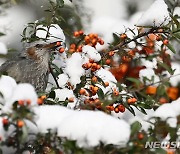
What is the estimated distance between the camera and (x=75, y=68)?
10.2ft

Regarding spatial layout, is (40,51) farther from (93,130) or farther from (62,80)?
(93,130)

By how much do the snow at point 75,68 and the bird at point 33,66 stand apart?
0.37 meters

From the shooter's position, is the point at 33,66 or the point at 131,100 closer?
the point at 131,100

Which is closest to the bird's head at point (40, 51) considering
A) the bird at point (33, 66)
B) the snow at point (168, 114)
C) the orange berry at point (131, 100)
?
the bird at point (33, 66)

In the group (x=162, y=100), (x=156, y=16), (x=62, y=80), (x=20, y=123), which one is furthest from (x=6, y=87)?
(x=156, y=16)

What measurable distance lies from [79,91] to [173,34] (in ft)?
2.37

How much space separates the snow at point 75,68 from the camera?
3.06 m

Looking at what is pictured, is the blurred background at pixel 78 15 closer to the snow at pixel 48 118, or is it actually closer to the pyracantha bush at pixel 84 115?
the pyracantha bush at pixel 84 115

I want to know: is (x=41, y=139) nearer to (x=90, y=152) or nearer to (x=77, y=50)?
(x=90, y=152)

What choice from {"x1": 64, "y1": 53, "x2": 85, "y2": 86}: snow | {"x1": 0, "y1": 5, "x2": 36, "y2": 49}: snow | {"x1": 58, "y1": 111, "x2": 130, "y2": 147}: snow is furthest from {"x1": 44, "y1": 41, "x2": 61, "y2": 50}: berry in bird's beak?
{"x1": 0, "y1": 5, "x2": 36, "y2": 49}: snow

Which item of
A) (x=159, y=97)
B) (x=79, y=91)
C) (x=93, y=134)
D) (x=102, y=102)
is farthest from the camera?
(x=79, y=91)

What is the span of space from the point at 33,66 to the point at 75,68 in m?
0.62

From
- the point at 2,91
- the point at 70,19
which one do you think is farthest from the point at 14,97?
the point at 70,19

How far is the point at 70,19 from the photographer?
5270 millimetres
